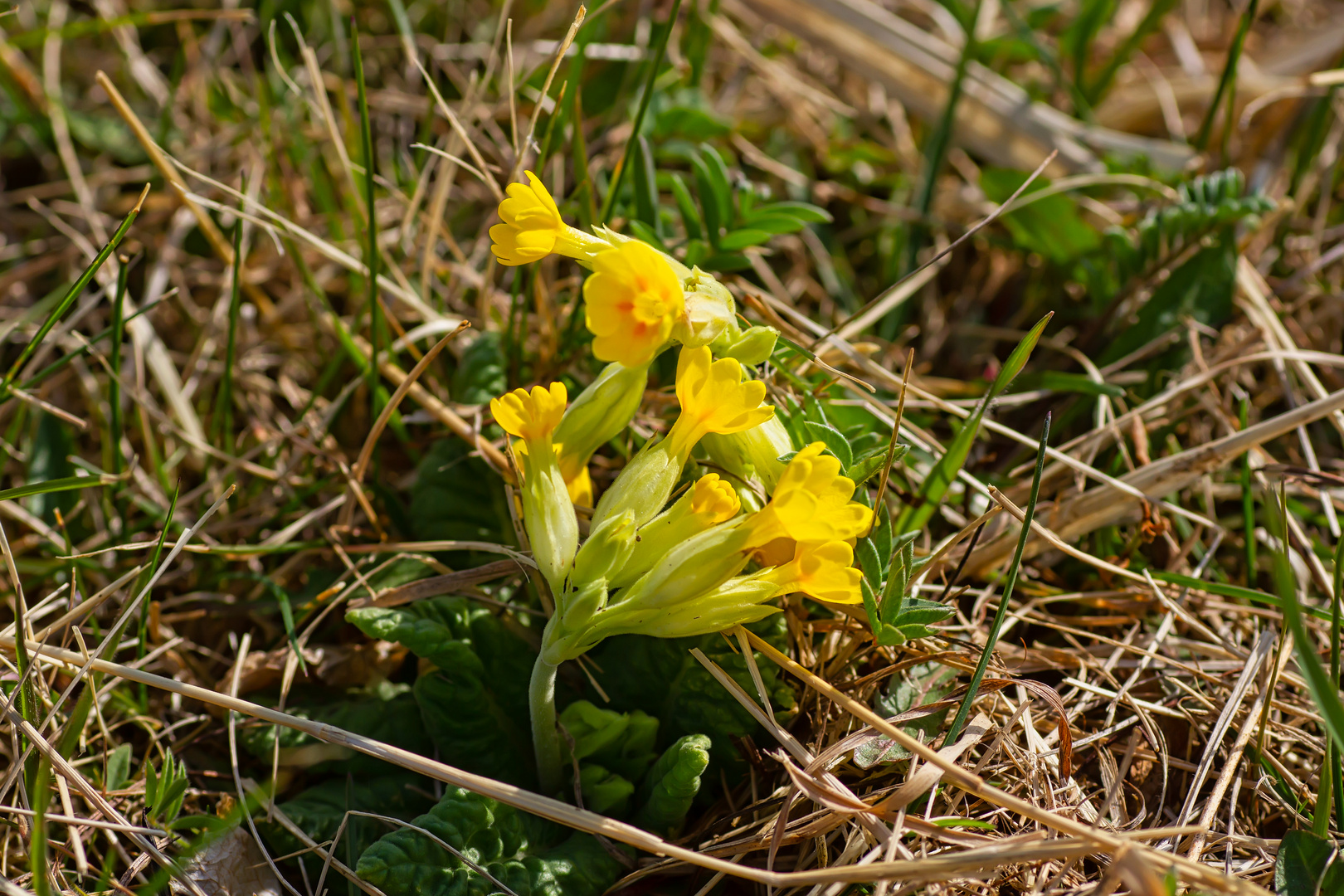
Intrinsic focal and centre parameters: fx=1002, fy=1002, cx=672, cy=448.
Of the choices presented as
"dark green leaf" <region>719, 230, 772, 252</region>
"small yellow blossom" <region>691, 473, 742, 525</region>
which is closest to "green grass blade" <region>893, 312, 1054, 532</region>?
"small yellow blossom" <region>691, 473, 742, 525</region>

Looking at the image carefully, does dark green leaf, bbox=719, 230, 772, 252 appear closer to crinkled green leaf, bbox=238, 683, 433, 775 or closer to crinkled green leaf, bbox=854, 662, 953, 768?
crinkled green leaf, bbox=854, 662, 953, 768

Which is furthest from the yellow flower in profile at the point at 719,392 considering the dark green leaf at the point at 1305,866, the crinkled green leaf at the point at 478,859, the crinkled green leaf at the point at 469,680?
the dark green leaf at the point at 1305,866

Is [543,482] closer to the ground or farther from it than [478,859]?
farther from it

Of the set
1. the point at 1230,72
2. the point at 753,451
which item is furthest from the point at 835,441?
the point at 1230,72

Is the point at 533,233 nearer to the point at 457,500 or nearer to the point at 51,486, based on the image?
the point at 457,500

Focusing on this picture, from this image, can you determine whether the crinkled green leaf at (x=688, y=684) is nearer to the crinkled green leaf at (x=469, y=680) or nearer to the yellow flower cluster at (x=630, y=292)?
the crinkled green leaf at (x=469, y=680)

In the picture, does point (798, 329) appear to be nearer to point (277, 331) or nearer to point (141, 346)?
point (277, 331)

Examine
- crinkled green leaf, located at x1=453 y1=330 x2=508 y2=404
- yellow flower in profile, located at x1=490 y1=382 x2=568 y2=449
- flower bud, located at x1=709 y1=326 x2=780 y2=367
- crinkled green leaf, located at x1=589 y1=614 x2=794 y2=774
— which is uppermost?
flower bud, located at x1=709 y1=326 x2=780 y2=367
